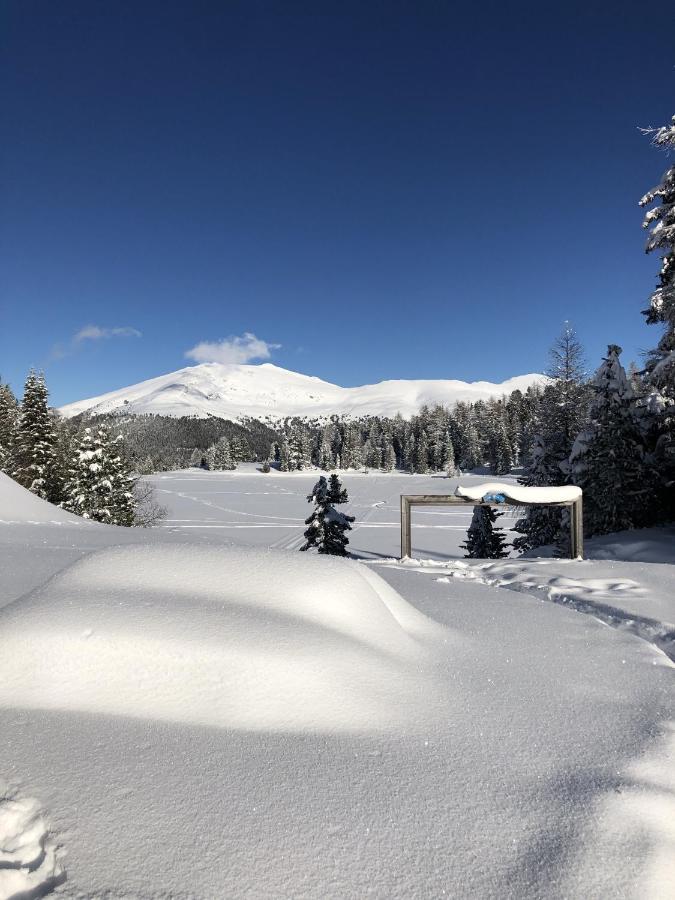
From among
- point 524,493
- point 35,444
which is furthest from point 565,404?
point 35,444

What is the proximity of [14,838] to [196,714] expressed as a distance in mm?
850

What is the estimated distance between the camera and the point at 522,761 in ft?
7.45

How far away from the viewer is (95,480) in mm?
24922

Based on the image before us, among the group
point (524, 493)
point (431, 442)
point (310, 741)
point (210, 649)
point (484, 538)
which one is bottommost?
point (484, 538)

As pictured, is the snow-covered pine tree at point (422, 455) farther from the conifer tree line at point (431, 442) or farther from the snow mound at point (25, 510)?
the snow mound at point (25, 510)

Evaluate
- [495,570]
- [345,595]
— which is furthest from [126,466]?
[345,595]

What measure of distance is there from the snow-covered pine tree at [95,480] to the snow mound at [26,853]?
25048mm

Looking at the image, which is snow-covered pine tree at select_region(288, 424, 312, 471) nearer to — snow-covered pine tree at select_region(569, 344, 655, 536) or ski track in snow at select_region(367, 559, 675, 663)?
snow-covered pine tree at select_region(569, 344, 655, 536)

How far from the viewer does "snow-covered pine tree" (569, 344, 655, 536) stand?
41.5 ft

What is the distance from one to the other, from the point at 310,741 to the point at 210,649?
28.6 inches

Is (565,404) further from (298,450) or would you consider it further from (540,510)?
(298,450)

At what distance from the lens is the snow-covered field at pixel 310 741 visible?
63.6 inches

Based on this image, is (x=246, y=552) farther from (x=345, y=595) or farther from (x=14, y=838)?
(x=14, y=838)

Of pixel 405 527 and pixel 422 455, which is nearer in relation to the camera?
pixel 405 527
